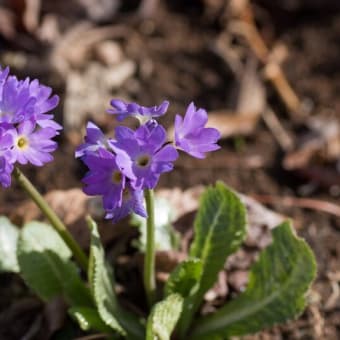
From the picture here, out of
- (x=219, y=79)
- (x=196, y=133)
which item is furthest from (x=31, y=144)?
(x=219, y=79)

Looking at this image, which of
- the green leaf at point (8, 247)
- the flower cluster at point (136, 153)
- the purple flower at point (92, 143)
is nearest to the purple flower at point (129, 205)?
the flower cluster at point (136, 153)

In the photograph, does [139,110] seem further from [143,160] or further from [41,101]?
[41,101]

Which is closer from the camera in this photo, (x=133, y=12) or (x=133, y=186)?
(x=133, y=186)

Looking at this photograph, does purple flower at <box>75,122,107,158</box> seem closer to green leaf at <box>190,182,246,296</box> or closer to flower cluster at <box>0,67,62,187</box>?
flower cluster at <box>0,67,62,187</box>

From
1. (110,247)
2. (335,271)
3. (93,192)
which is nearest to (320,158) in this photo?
(335,271)

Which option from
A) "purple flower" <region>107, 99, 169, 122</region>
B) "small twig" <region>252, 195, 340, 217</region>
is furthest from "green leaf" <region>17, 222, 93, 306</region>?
"small twig" <region>252, 195, 340, 217</region>

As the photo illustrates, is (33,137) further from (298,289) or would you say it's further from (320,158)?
(320,158)
